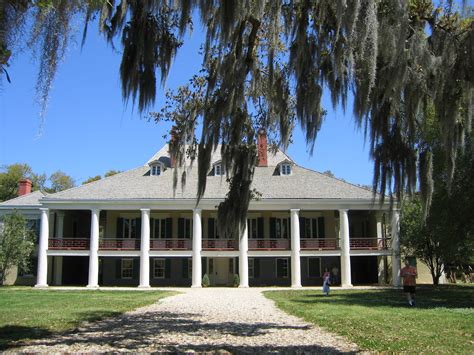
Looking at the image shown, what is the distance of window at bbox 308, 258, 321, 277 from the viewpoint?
31.2m

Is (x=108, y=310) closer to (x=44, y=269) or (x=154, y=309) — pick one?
(x=154, y=309)

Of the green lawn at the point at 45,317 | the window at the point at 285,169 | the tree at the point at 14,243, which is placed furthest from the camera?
the window at the point at 285,169

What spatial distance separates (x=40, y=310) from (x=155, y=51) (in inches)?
346

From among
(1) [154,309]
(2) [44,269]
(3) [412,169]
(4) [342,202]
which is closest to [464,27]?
(3) [412,169]

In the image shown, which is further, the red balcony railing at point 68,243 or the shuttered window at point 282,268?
the shuttered window at point 282,268

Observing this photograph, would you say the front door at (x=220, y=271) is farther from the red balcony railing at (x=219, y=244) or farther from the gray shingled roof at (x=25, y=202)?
the gray shingled roof at (x=25, y=202)

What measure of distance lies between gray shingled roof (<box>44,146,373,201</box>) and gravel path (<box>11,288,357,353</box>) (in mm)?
16115

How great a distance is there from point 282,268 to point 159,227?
7907mm

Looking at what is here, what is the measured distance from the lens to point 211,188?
30.8 metres

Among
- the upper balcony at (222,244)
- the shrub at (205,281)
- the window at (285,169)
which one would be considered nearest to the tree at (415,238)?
the upper balcony at (222,244)

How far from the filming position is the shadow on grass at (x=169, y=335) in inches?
300

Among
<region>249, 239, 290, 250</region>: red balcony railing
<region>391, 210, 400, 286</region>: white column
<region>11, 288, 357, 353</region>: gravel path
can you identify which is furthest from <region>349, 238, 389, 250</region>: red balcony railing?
<region>11, 288, 357, 353</region>: gravel path

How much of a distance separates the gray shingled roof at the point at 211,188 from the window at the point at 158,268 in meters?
4.49

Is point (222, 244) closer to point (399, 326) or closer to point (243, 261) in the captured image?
point (243, 261)
